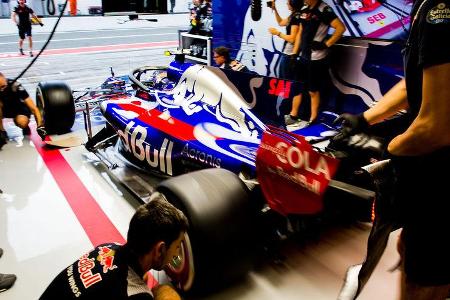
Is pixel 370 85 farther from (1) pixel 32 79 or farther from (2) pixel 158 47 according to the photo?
(2) pixel 158 47

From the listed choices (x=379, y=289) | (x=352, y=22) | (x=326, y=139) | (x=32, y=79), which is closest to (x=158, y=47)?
(x=32, y=79)

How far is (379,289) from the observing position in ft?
7.28

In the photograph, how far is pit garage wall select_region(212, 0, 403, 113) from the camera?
4.96 m

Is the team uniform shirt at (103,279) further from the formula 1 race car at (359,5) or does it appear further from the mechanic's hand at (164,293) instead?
the formula 1 race car at (359,5)

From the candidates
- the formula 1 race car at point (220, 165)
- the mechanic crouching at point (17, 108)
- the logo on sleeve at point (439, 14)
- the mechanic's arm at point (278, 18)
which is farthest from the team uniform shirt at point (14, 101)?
the logo on sleeve at point (439, 14)

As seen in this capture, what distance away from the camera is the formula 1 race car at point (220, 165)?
1811 mm

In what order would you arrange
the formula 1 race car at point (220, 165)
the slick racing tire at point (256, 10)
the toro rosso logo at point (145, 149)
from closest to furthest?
the formula 1 race car at point (220, 165), the toro rosso logo at point (145, 149), the slick racing tire at point (256, 10)

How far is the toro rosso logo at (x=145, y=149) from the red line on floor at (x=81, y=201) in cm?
56

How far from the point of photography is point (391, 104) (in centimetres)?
170

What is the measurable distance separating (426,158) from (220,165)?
139 cm

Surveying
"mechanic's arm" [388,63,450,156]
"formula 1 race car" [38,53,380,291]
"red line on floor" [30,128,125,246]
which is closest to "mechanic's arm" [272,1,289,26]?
"formula 1 race car" [38,53,380,291]

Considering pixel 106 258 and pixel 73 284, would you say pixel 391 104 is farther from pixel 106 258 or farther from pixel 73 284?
pixel 73 284

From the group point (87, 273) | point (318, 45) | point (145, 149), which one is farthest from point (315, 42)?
point (87, 273)

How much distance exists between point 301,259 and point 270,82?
128 cm
